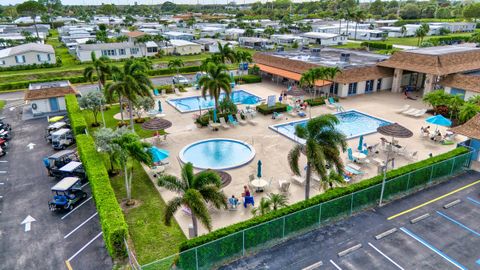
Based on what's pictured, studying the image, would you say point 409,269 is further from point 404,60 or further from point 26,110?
point 26,110

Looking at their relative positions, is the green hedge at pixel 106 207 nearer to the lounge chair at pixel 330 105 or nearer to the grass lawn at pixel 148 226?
the grass lawn at pixel 148 226

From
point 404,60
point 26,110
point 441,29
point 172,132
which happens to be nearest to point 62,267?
point 172,132

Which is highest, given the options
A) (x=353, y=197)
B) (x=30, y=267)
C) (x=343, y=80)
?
(x=343, y=80)

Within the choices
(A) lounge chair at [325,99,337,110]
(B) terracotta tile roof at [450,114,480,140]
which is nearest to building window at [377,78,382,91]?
(A) lounge chair at [325,99,337,110]

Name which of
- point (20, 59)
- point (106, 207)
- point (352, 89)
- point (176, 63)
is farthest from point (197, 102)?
point (20, 59)

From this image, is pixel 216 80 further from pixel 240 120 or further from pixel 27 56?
pixel 27 56

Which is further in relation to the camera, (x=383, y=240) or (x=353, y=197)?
(x=353, y=197)

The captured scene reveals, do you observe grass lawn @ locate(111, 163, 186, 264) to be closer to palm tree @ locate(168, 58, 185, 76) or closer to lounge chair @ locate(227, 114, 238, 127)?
lounge chair @ locate(227, 114, 238, 127)
